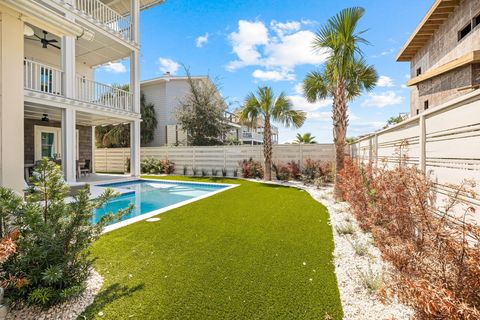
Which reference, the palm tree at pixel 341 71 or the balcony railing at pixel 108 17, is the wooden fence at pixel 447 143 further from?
the balcony railing at pixel 108 17

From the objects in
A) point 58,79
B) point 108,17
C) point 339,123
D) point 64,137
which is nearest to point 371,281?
point 339,123

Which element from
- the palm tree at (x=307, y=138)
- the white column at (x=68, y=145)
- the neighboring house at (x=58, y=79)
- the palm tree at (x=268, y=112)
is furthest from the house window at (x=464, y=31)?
the palm tree at (x=307, y=138)

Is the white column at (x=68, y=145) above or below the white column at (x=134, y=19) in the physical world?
below

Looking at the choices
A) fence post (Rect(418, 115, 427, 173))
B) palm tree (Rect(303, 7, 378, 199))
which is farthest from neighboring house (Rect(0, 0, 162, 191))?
palm tree (Rect(303, 7, 378, 199))

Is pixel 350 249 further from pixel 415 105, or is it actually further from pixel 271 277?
pixel 415 105

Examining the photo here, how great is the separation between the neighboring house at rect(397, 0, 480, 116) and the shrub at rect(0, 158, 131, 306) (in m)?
11.0

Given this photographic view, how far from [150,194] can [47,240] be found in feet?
29.8

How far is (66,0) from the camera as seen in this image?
35.7 ft

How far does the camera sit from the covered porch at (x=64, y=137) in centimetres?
1056

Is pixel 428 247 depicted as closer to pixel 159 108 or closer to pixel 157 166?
pixel 157 166

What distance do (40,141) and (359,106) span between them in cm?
1736

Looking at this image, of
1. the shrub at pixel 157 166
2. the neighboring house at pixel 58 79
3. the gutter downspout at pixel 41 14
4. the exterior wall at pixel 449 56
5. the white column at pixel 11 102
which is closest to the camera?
the gutter downspout at pixel 41 14

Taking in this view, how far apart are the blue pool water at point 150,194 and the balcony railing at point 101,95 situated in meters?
4.54

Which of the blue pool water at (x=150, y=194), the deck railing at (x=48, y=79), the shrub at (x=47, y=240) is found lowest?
the blue pool water at (x=150, y=194)
